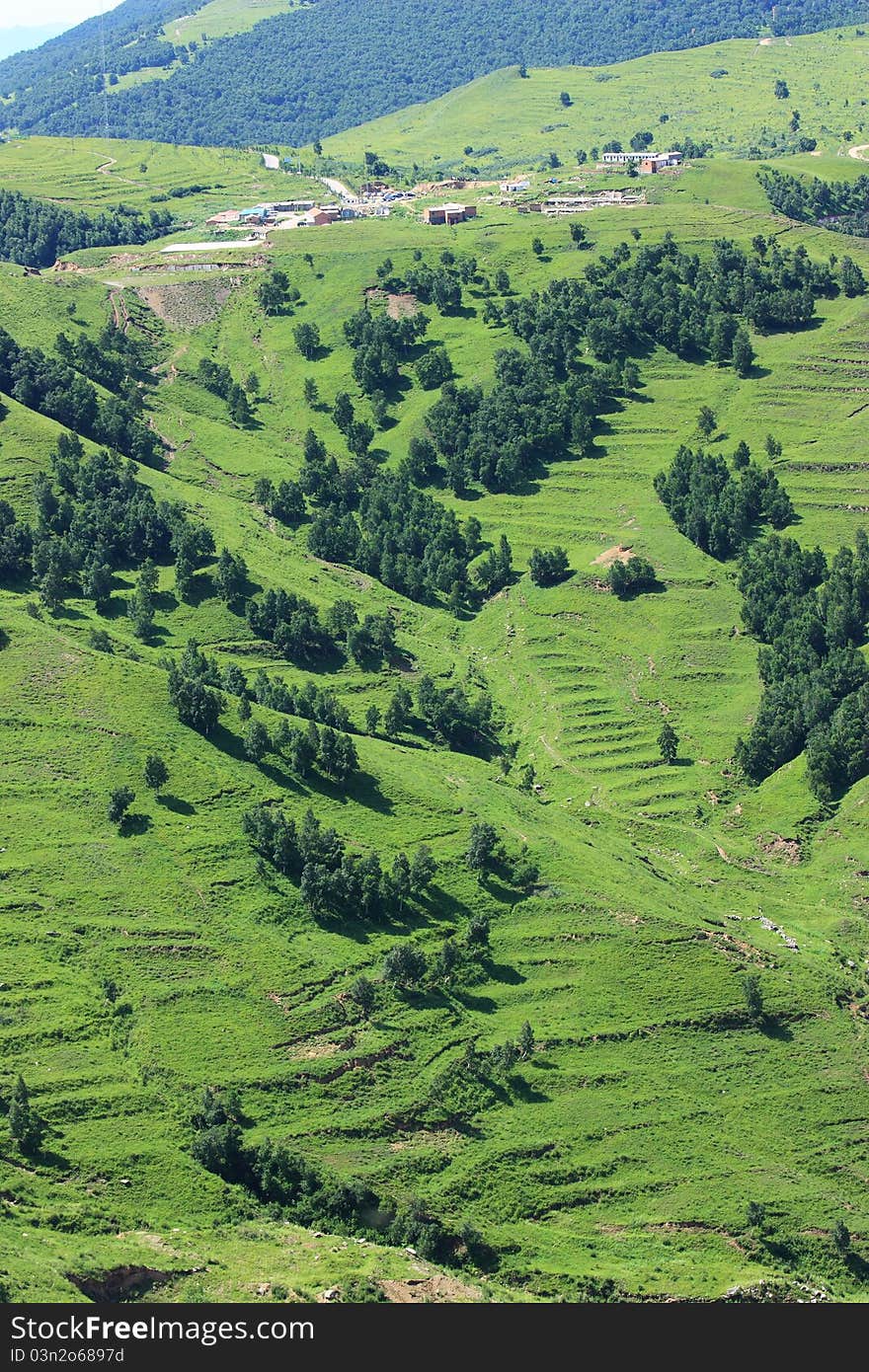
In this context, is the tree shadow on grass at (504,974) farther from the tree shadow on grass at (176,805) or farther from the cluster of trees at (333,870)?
the tree shadow on grass at (176,805)

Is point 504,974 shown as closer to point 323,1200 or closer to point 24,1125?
point 323,1200

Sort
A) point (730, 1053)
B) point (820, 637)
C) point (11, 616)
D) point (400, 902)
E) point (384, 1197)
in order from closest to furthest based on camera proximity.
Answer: point (384, 1197)
point (730, 1053)
point (400, 902)
point (11, 616)
point (820, 637)

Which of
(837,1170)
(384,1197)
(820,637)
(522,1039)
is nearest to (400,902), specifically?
(522,1039)

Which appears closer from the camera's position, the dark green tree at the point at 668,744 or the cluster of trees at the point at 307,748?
the cluster of trees at the point at 307,748

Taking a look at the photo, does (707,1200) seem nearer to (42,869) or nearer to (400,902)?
(400,902)

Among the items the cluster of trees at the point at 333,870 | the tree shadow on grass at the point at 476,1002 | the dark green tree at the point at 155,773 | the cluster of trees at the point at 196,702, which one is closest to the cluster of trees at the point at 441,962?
the tree shadow on grass at the point at 476,1002

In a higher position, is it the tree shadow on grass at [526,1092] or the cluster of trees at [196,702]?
the cluster of trees at [196,702]

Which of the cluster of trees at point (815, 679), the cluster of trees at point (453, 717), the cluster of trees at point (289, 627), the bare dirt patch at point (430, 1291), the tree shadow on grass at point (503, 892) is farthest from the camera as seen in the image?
the cluster of trees at point (289, 627)
